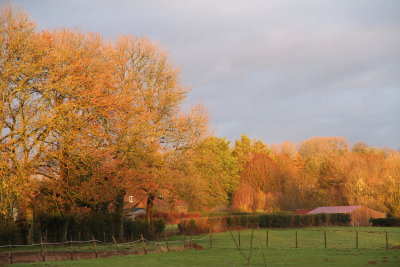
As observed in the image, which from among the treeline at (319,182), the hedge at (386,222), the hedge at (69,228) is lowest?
the hedge at (386,222)

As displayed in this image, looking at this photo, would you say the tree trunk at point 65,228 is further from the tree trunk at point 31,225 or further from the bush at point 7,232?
the bush at point 7,232

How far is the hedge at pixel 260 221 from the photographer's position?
179 feet

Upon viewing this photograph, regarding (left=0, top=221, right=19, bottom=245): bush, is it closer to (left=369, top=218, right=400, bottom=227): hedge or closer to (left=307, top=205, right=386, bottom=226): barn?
(left=307, top=205, right=386, bottom=226): barn

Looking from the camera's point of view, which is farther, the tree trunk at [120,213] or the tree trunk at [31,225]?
the tree trunk at [120,213]

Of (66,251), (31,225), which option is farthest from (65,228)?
(66,251)

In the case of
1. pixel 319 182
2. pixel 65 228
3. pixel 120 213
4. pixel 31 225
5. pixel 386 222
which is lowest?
pixel 386 222

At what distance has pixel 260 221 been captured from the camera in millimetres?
64250

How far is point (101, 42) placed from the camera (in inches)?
1650

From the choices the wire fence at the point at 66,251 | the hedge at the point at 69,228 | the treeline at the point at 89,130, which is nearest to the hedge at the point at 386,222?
the treeline at the point at 89,130

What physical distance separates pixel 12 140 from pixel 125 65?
16488mm

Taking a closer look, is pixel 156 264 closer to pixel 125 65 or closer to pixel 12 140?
pixel 12 140

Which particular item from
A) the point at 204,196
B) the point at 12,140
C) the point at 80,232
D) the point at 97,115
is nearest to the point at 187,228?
the point at 204,196

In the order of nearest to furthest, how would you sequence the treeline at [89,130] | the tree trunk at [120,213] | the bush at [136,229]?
the treeline at [89,130], the tree trunk at [120,213], the bush at [136,229]

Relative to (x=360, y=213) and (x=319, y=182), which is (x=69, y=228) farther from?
(x=319, y=182)
